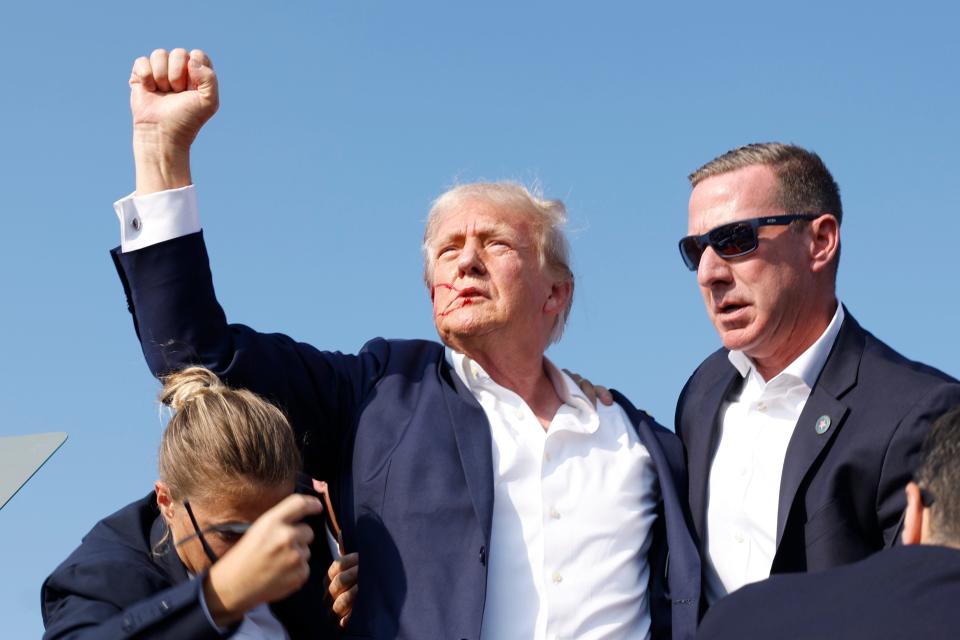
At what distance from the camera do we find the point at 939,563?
265 cm

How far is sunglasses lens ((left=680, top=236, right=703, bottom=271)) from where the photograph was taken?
5.44 metres

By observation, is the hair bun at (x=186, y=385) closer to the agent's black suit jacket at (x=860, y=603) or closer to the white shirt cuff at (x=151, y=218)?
the white shirt cuff at (x=151, y=218)

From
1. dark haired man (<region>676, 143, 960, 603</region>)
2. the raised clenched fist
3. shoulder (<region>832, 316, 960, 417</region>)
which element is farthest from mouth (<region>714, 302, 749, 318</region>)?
the raised clenched fist

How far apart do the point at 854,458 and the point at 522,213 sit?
1637 mm

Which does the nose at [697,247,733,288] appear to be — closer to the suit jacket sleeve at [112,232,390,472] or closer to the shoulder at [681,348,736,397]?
the shoulder at [681,348,736,397]

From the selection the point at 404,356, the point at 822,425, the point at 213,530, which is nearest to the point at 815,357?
the point at 822,425

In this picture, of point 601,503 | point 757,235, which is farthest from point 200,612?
point 757,235

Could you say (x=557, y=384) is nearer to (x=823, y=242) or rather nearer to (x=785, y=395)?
(x=785, y=395)

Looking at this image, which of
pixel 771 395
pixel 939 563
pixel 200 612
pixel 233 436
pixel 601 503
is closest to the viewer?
pixel 939 563

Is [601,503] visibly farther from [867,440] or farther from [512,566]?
[867,440]

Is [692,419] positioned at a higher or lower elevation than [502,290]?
lower

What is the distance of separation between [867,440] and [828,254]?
1036 mm

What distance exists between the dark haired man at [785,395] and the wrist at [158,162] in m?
2.06

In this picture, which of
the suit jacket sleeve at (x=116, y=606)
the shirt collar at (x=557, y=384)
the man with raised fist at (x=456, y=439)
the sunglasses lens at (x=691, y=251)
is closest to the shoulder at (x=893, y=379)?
the sunglasses lens at (x=691, y=251)
